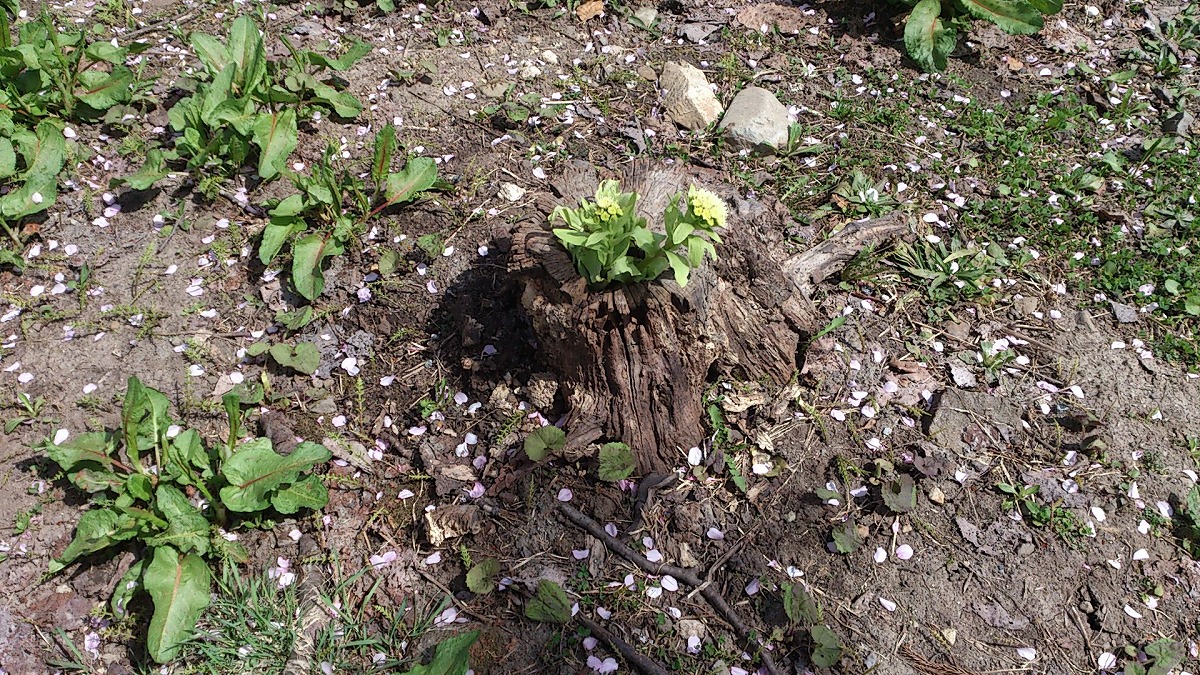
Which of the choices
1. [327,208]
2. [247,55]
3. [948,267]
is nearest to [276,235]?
[327,208]

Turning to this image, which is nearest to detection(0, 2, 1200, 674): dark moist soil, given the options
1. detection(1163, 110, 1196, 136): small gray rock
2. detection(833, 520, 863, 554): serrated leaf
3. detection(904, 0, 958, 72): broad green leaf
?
detection(833, 520, 863, 554): serrated leaf

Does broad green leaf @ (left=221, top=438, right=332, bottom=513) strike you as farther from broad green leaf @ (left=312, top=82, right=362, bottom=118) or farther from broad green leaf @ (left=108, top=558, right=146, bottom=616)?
broad green leaf @ (left=312, top=82, right=362, bottom=118)

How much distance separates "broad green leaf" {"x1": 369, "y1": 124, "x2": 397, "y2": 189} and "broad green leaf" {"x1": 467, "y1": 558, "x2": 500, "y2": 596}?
1932 mm

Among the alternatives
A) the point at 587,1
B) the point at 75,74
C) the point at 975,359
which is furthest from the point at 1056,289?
the point at 75,74

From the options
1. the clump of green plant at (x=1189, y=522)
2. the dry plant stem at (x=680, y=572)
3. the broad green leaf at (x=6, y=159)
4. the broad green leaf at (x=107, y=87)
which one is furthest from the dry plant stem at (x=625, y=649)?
the broad green leaf at (x=107, y=87)

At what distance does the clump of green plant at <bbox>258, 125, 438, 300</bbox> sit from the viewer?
144 inches

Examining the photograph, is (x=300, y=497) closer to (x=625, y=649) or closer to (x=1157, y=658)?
(x=625, y=649)

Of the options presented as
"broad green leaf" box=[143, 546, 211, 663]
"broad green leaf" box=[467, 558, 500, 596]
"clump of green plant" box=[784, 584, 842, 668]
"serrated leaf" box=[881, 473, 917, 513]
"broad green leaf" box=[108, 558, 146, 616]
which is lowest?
"broad green leaf" box=[108, 558, 146, 616]

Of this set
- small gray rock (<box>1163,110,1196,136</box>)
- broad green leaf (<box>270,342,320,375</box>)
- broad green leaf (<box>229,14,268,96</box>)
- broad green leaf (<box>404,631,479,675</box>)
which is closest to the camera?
broad green leaf (<box>404,631,479,675</box>)

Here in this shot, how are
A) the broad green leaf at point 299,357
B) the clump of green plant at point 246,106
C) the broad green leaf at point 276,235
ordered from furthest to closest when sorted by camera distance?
the clump of green plant at point 246,106 → the broad green leaf at point 276,235 → the broad green leaf at point 299,357

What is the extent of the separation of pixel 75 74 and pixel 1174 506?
5.40 meters

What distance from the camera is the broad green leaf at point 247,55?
4.25 metres

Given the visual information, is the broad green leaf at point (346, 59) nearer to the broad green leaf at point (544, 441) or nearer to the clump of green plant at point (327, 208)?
the clump of green plant at point (327, 208)

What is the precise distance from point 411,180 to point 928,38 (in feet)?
10.3
